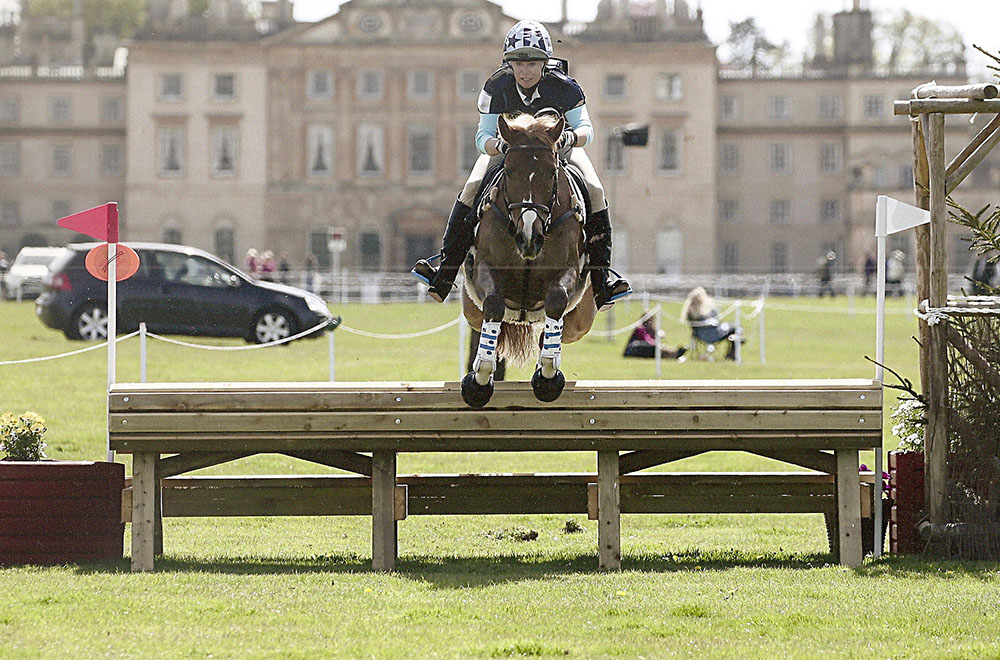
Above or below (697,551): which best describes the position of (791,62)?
above

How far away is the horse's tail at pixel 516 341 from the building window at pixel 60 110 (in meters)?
65.2

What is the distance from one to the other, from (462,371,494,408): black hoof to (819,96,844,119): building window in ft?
216

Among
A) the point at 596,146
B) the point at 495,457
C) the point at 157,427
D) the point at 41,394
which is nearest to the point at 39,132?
the point at 596,146

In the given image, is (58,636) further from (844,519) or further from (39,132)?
(39,132)

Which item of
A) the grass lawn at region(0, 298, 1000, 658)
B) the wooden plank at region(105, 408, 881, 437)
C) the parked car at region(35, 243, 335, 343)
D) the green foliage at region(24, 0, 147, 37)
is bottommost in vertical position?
the grass lawn at region(0, 298, 1000, 658)

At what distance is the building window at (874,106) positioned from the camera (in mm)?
68750

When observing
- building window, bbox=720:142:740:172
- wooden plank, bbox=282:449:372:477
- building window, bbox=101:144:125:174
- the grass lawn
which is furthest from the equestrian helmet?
building window, bbox=101:144:125:174

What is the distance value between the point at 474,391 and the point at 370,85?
59.2 metres

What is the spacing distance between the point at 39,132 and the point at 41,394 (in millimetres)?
56700

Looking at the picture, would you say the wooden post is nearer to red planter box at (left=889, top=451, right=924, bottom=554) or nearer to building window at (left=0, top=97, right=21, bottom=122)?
red planter box at (left=889, top=451, right=924, bottom=554)

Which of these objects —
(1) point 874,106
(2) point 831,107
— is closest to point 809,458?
(1) point 874,106

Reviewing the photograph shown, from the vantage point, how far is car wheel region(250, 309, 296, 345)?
17.4 metres

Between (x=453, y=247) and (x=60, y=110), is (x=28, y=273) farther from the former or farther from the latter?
(x=60, y=110)

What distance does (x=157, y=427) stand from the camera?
753 cm
